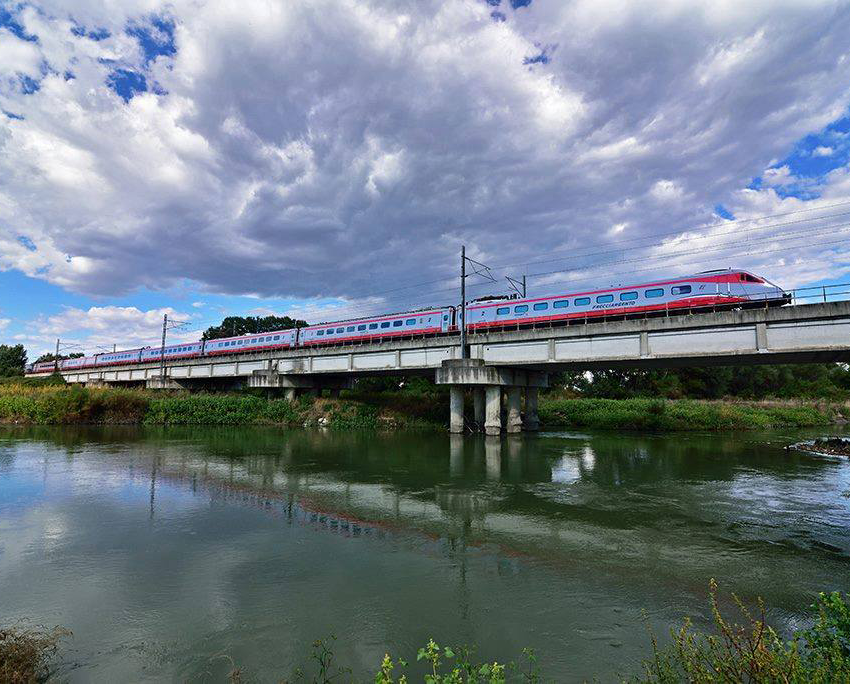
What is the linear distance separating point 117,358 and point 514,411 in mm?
66520

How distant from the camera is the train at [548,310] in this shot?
27141 millimetres

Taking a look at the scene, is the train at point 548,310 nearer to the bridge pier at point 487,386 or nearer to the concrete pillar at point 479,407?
the bridge pier at point 487,386

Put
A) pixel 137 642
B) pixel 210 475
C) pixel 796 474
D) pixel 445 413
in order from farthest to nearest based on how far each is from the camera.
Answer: pixel 445 413 < pixel 796 474 < pixel 210 475 < pixel 137 642

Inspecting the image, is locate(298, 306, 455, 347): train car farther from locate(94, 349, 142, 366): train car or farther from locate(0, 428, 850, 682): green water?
locate(94, 349, 142, 366): train car

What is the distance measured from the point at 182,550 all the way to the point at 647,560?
30.0 feet

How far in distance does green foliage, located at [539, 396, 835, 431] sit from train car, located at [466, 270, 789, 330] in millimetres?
16011

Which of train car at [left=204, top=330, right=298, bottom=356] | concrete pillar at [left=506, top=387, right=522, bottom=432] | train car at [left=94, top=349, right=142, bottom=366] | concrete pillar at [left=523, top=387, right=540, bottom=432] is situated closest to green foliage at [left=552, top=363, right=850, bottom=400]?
concrete pillar at [left=523, top=387, right=540, bottom=432]

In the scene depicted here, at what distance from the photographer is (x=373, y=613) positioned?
668cm

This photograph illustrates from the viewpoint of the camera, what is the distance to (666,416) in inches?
1711

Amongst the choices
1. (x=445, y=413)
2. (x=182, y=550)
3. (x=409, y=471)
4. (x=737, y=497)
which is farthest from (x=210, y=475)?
(x=445, y=413)

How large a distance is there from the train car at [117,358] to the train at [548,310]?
2244 centimetres

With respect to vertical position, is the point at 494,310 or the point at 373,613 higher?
the point at 494,310

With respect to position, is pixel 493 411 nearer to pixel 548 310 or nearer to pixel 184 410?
pixel 548 310

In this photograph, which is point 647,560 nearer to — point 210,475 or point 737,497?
point 737,497
